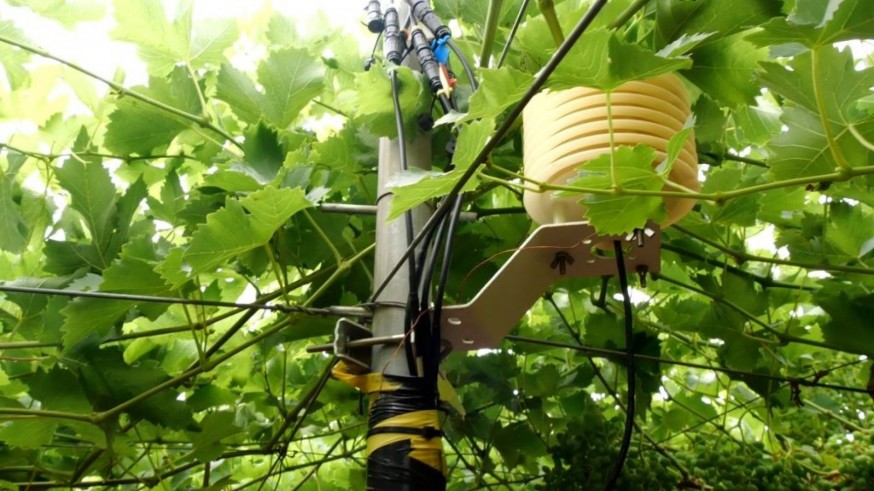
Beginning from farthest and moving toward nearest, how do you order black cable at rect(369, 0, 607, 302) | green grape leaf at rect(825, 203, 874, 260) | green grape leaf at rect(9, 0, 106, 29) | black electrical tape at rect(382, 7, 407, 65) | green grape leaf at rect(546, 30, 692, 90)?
green grape leaf at rect(9, 0, 106, 29) < green grape leaf at rect(825, 203, 874, 260) < black electrical tape at rect(382, 7, 407, 65) < green grape leaf at rect(546, 30, 692, 90) < black cable at rect(369, 0, 607, 302)

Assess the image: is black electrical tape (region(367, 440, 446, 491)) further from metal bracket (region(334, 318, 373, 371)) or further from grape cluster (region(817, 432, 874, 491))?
grape cluster (region(817, 432, 874, 491))

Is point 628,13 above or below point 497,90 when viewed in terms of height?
above

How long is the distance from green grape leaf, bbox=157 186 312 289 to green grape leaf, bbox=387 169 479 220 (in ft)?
0.47

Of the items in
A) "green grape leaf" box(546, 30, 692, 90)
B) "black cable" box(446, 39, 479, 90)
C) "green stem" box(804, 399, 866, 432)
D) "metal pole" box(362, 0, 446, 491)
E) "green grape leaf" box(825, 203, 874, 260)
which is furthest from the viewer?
"green stem" box(804, 399, 866, 432)

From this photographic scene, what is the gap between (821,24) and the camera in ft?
1.61

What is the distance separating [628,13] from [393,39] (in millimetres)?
281

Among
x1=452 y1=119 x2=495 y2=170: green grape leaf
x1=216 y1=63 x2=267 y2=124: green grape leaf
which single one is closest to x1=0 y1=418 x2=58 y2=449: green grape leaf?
x1=216 y1=63 x2=267 y2=124: green grape leaf

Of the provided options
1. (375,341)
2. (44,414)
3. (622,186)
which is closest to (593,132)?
(622,186)

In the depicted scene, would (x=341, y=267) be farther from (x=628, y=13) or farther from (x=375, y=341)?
(x=628, y=13)

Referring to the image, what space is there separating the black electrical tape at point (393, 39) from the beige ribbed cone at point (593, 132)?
0.83 feet

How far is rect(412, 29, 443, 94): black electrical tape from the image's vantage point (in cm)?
74

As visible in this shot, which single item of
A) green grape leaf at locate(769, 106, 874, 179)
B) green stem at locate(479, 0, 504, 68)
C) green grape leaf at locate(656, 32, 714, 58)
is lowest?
green grape leaf at locate(769, 106, 874, 179)

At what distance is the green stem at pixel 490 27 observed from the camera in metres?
0.67

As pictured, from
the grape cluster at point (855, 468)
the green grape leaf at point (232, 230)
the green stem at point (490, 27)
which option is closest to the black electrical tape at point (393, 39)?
the green stem at point (490, 27)
